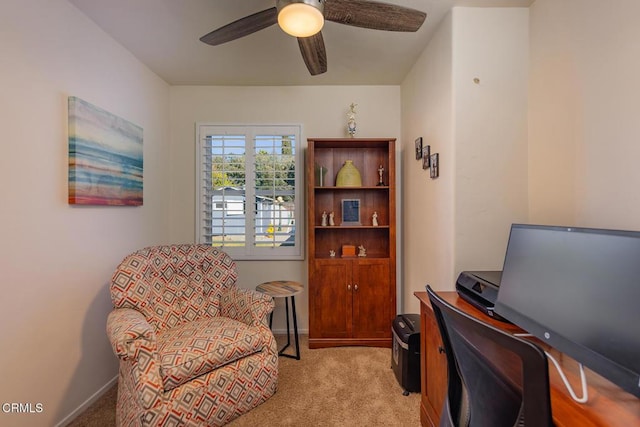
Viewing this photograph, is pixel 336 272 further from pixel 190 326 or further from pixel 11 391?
pixel 11 391

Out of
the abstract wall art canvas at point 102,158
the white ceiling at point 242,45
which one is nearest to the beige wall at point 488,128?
the white ceiling at point 242,45

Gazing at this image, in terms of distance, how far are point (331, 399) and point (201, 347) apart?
3.12 feet

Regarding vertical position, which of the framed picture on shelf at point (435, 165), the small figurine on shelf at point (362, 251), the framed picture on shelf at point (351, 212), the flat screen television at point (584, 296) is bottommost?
the small figurine on shelf at point (362, 251)

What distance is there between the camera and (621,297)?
2.57 feet

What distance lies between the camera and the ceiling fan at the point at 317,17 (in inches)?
52.7

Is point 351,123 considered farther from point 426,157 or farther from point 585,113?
point 585,113

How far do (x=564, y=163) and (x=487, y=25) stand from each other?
1.02 m

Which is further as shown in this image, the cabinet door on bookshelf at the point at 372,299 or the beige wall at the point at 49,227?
the cabinet door on bookshelf at the point at 372,299

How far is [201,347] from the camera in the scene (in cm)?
164

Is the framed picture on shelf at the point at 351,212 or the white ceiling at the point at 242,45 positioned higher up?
the white ceiling at the point at 242,45

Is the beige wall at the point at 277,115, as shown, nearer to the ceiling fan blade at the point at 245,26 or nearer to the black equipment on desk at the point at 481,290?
the ceiling fan blade at the point at 245,26

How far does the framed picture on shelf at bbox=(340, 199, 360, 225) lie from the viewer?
2.97 meters

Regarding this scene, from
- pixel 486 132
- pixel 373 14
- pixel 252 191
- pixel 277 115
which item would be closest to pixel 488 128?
pixel 486 132

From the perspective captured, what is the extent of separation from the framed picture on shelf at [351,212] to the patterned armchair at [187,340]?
1243 mm
